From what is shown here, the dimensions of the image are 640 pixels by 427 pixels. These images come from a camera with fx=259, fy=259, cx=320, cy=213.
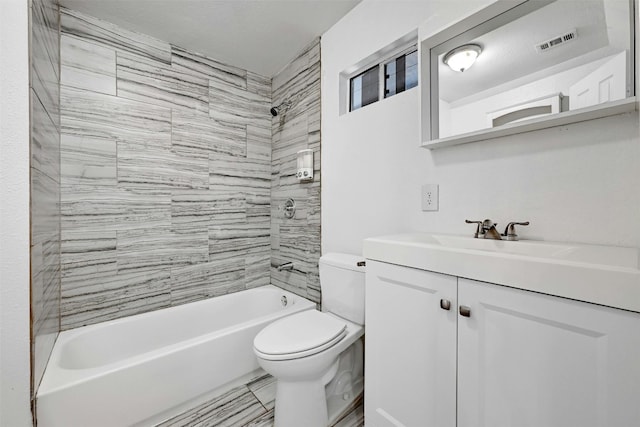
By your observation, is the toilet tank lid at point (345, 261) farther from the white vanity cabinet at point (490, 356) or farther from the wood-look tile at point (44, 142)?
the wood-look tile at point (44, 142)

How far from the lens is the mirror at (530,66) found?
83 centimetres

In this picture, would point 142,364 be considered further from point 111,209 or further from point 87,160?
point 87,160

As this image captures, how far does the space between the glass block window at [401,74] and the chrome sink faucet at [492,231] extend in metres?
0.84

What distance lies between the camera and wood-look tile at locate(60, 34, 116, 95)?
1596 mm

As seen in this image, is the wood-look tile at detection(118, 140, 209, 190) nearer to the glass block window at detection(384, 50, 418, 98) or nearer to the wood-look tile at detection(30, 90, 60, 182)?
the wood-look tile at detection(30, 90, 60, 182)

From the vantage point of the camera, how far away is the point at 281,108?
2361mm

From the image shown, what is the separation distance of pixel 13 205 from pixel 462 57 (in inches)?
71.3

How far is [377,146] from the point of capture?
5.14 ft

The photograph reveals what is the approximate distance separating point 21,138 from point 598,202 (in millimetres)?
1944

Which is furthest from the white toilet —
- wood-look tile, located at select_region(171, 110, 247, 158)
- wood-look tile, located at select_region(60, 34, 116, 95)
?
wood-look tile, located at select_region(60, 34, 116, 95)

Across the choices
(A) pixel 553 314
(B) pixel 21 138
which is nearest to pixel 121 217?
(B) pixel 21 138

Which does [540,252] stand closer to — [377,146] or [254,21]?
[377,146]

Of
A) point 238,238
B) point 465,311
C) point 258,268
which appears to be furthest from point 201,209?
point 465,311

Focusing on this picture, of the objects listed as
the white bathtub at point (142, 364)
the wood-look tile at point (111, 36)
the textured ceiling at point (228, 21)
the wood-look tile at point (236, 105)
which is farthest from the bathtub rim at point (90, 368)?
the textured ceiling at point (228, 21)
